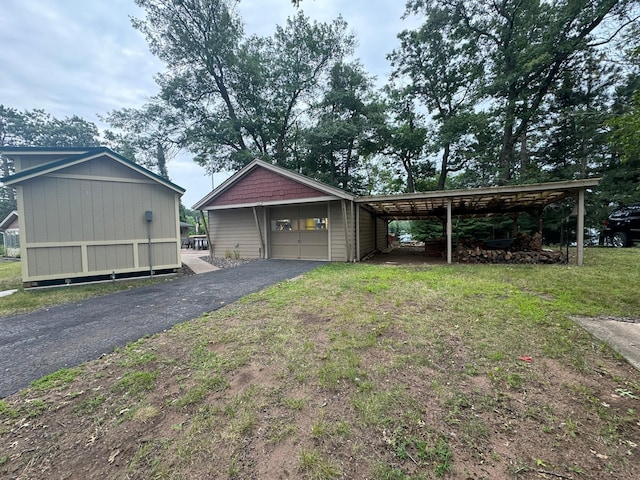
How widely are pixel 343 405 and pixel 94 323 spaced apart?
4022mm

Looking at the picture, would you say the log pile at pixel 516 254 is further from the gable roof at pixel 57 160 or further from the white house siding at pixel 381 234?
the gable roof at pixel 57 160

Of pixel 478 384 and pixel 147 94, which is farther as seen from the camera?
pixel 147 94

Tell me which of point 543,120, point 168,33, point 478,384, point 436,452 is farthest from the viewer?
point 168,33

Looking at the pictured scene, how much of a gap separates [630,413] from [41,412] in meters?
4.45

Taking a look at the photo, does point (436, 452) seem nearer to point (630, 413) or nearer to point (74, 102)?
point (630, 413)

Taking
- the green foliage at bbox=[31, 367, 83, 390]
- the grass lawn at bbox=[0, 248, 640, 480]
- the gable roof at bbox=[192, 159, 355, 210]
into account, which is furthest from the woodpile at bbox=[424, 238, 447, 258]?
the green foliage at bbox=[31, 367, 83, 390]

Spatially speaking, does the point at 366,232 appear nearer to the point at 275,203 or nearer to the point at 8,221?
the point at 275,203

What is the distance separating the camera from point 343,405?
76.4 inches

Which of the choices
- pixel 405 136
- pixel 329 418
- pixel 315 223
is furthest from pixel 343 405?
pixel 405 136

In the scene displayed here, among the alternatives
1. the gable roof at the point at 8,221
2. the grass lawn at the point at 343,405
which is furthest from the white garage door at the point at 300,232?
the gable roof at the point at 8,221

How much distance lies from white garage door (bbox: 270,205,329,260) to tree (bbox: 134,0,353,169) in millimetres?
8010

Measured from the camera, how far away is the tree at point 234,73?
15875 mm

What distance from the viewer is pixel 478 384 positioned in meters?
2.16

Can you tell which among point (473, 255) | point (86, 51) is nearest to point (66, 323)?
point (473, 255)
